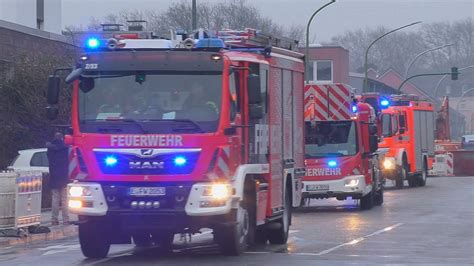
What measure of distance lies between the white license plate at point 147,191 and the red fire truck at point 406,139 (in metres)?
21.5

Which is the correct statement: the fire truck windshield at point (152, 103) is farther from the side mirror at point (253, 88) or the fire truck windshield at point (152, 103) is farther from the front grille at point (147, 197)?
the front grille at point (147, 197)

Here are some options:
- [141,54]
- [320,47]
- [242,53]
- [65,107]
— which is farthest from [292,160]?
[320,47]

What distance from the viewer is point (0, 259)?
555 inches

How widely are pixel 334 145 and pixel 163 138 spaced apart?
12.5 metres

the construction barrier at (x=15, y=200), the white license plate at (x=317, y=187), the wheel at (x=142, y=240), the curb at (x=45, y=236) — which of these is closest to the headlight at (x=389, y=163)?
the white license plate at (x=317, y=187)

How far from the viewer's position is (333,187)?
2441 cm

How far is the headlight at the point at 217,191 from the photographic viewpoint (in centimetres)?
1276

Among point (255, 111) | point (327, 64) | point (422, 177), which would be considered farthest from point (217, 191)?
point (327, 64)

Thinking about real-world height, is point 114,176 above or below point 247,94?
below

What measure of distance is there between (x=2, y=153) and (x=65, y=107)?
84.8 inches

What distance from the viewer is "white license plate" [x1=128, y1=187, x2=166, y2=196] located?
1280cm

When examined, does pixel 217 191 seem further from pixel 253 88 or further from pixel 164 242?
pixel 164 242

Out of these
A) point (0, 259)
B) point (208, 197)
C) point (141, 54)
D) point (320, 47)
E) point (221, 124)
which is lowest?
point (0, 259)

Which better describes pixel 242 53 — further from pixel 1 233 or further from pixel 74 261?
pixel 1 233
